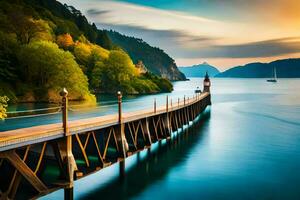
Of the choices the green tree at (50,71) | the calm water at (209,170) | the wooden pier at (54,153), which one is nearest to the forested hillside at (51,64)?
the green tree at (50,71)

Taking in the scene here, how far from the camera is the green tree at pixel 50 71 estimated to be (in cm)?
8231

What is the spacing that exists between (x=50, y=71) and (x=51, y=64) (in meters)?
1.61

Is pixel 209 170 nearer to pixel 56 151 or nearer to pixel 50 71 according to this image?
pixel 56 151

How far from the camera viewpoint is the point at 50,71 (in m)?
82.8

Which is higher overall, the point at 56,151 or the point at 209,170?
the point at 56,151

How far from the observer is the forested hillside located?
81875 millimetres

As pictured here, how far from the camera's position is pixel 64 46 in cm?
12725

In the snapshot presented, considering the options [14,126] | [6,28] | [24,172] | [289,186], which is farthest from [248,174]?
[6,28]

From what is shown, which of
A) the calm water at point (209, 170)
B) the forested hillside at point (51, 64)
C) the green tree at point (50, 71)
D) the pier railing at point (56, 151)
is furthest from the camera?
the green tree at point (50, 71)

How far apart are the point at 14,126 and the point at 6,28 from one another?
69.2m

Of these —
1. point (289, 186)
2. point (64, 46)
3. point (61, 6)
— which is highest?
point (61, 6)

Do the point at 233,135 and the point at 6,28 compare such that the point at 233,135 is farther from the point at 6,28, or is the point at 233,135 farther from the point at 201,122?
the point at 6,28

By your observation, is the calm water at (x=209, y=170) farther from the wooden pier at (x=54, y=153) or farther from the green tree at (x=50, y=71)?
the green tree at (x=50, y=71)

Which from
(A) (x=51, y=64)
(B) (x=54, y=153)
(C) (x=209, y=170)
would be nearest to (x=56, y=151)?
(B) (x=54, y=153)
